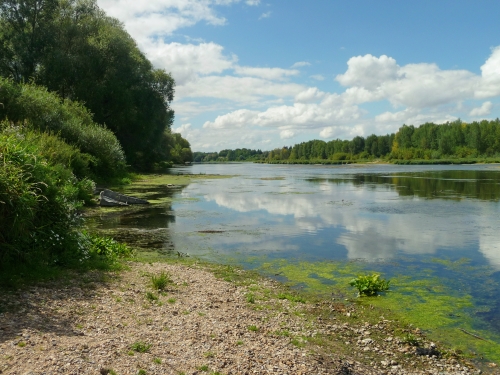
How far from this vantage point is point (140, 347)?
6.57 m

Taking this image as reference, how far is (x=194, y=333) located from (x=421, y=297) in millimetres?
5989

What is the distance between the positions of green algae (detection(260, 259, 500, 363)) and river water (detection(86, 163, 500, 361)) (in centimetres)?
3

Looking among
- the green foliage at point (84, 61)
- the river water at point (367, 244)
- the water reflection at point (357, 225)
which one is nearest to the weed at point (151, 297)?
the river water at point (367, 244)

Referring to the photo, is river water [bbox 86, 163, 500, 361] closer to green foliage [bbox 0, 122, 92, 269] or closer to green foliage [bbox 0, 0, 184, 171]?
green foliage [bbox 0, 122, 92, 269]

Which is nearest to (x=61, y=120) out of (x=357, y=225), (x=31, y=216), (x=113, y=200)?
(x=113, y=200)

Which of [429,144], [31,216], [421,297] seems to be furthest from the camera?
[429,144]

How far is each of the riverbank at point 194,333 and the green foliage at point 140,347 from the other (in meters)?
0.02

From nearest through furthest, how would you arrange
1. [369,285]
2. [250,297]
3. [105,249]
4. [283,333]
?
[283,333], [250,297], [369,285], [105,249]

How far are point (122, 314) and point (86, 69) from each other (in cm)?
4360

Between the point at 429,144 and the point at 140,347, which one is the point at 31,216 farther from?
the point at 429,144

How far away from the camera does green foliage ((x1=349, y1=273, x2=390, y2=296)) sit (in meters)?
10.8

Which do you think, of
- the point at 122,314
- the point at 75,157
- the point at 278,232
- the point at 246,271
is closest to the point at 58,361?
the point at 122,314

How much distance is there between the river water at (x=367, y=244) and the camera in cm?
1006

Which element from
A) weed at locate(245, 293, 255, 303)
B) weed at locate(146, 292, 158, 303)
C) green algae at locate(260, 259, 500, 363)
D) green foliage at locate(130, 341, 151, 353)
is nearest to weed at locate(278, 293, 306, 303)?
weed at locate(245, 293, 255, 303)
